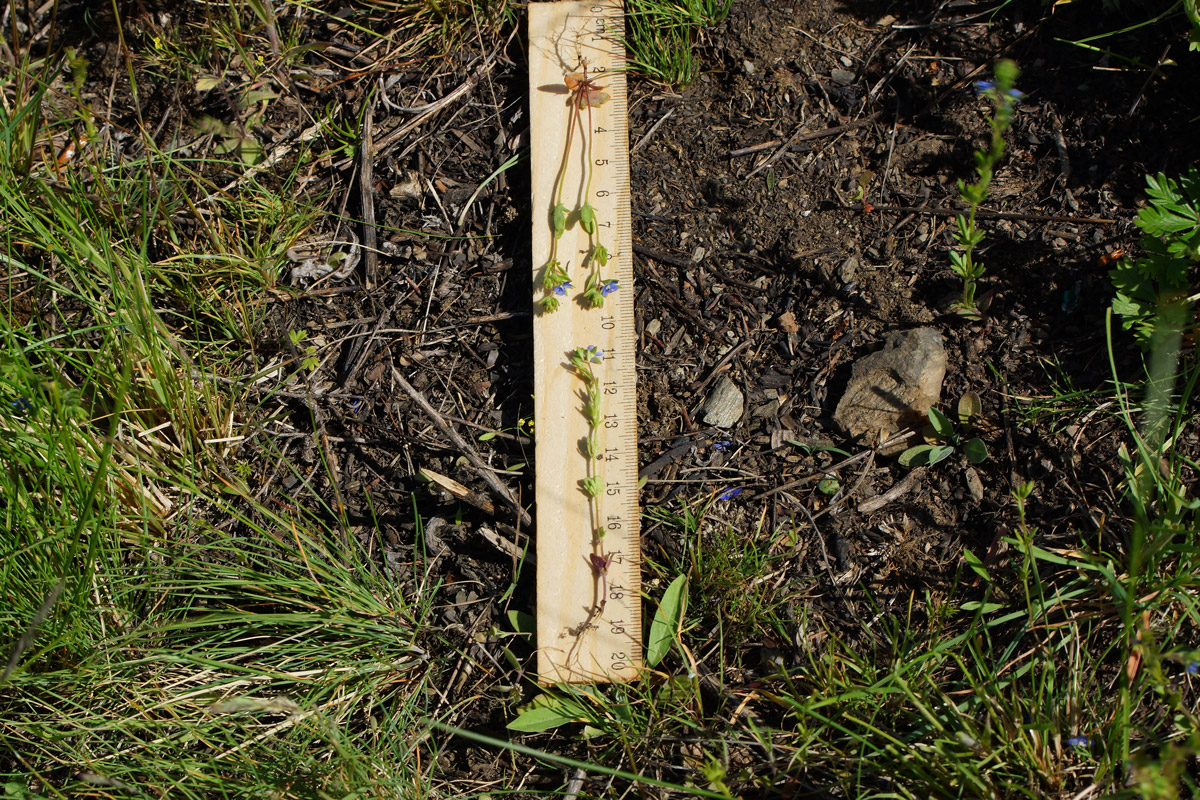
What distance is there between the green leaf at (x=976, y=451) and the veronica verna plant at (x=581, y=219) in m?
1.22

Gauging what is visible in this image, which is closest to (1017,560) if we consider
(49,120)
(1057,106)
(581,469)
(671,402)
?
(671,402)

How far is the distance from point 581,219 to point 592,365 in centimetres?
50

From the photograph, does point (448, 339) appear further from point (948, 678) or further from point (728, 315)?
point (948, 678)

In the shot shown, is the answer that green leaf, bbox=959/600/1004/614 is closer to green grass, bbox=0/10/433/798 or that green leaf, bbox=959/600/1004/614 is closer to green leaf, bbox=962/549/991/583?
green leaf, bbox=962/549/991/583

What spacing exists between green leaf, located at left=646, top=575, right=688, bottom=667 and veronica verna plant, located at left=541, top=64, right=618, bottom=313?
3.22 ft

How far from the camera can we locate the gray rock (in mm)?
2416

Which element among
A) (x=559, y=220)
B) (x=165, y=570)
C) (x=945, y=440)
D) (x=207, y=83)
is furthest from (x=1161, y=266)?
(x=207, y=83)

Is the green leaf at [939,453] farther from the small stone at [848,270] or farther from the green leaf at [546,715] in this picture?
the green leaf at [546,715]

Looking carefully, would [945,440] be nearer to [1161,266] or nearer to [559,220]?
[1161,266]

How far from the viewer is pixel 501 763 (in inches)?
89.4

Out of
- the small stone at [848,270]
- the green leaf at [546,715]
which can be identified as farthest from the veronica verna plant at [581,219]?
the green leaf at [546,715]

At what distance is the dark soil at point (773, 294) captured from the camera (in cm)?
238

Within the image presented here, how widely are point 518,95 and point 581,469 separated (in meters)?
1.41

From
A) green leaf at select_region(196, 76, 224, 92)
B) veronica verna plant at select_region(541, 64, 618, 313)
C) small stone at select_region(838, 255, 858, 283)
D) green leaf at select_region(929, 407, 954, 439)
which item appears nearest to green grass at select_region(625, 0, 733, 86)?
veronica verna plant at select_region(541, 64, 618, 313)
